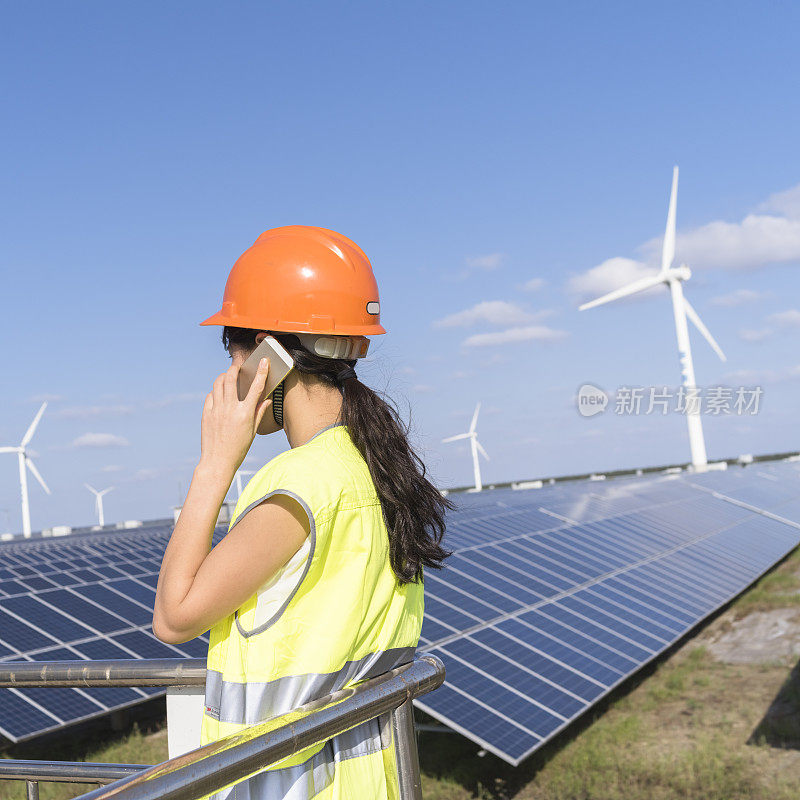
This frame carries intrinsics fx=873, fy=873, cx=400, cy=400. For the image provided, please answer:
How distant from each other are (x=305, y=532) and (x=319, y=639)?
0.95 feet

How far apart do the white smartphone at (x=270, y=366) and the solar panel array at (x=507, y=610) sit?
8142 millimetres

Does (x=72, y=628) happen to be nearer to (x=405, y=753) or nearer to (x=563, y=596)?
(x=563, y=596)

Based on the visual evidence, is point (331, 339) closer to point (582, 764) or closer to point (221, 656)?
point (221, 656)

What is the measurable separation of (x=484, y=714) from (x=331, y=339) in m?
8.58

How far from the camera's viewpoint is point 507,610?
13.7 metres

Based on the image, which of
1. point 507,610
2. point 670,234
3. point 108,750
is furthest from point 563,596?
point 670,234

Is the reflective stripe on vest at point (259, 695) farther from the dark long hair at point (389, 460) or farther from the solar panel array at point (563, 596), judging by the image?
the solar panel array at point (563, 596)

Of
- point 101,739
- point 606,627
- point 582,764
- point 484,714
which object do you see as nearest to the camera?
point 484,714

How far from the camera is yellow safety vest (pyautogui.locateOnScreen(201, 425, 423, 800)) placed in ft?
7.45

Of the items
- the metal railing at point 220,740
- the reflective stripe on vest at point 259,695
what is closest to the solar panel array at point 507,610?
the metal railing at point 220,740

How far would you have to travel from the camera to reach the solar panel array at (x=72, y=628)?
10539mm

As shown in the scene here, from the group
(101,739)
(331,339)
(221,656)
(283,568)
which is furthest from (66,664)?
(101,739)

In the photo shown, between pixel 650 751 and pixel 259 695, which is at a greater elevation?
pixel 259 695

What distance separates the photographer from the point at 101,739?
43.5 ft
